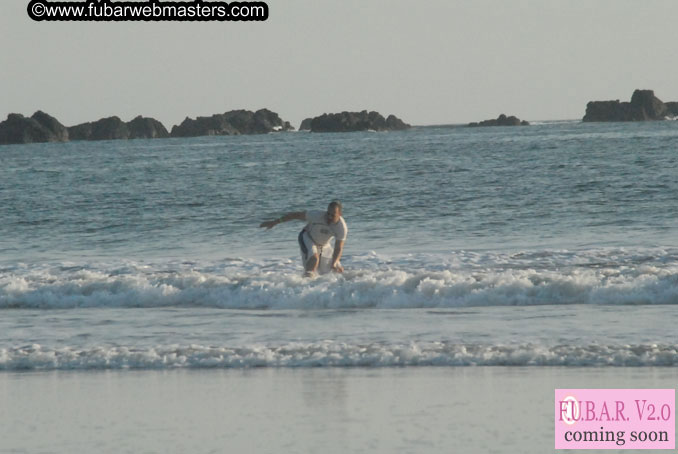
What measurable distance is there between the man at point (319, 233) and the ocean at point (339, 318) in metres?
0.34

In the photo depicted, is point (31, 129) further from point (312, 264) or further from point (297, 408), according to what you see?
point (297, 408)

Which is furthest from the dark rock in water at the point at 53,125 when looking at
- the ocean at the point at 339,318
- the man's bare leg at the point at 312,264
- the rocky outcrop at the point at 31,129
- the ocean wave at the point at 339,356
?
the ocean wave at the point at 339,356

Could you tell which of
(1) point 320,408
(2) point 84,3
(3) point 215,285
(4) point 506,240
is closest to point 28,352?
(1) point 320,408

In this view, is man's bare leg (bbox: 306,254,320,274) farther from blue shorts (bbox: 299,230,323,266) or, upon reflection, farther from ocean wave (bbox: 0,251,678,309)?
ocean wave (bbox: 0,251,678,309)

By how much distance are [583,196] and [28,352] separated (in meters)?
20.6

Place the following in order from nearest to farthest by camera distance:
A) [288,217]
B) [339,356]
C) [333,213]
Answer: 1. [339,356]
2. [288,217]
3. [333,213]

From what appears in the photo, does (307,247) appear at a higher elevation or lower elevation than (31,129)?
lower

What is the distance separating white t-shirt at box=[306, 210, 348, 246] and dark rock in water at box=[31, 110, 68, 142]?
11603 centimetres

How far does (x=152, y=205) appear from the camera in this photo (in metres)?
30.6

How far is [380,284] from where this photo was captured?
1469 cm

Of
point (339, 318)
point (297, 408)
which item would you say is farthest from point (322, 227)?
point (297, 408)

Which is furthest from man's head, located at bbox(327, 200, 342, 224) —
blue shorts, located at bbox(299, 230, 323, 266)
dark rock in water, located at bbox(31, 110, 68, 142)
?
dark rock in water, located at bbox(31, 110, 68, 142)

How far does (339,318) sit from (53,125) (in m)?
120

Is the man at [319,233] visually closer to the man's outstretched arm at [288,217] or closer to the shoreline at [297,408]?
the man's outstretched arm at [288,217]
